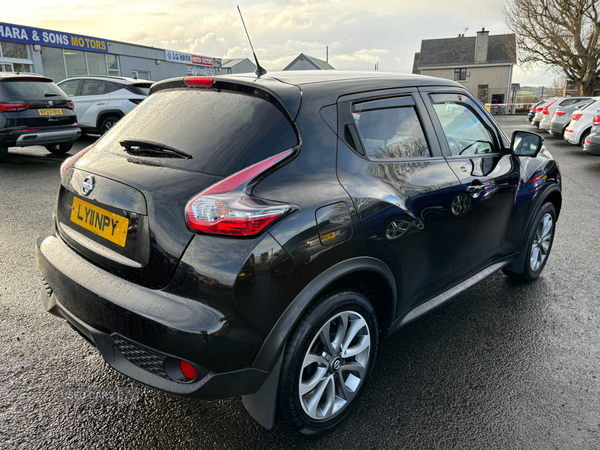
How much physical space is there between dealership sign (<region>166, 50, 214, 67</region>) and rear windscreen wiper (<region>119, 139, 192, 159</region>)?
33389 mm

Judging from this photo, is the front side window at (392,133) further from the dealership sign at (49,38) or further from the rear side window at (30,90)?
the dealership sign at (49,38)

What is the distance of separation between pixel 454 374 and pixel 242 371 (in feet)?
4.90

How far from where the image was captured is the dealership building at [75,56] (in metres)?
22.3

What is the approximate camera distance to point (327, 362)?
7.14ft

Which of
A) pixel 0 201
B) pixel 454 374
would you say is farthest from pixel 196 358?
pixel 0 201

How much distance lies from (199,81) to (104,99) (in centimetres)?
1033

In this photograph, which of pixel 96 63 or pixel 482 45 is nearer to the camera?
pixel 96 63

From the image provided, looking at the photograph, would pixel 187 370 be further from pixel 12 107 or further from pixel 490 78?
pixel 490 78

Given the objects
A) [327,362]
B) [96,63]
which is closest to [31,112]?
[327,362]

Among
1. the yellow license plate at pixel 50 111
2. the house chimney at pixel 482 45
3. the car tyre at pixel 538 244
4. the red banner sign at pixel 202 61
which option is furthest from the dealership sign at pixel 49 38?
the house chimney at pixel 482 45

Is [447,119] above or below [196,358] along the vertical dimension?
above

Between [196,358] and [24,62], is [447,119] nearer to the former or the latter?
[196,358]

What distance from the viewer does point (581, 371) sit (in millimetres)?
2803

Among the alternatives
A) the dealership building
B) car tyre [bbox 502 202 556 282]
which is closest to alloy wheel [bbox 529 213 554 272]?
car tyre [bbox 502 202 556 282]
